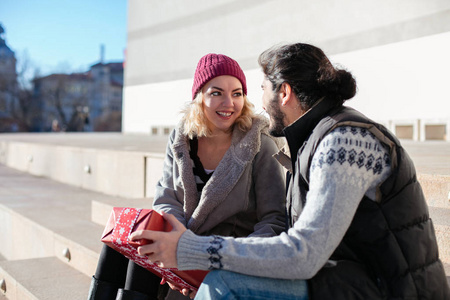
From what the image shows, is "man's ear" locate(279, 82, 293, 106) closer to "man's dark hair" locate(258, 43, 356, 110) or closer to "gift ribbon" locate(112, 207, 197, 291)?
"man's dark hair" locate(258, 43, 356, 110)

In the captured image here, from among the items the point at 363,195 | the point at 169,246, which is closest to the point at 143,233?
the point at 169,246

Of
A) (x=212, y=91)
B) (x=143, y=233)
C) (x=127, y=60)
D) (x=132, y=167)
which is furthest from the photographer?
(x=127, y=60)

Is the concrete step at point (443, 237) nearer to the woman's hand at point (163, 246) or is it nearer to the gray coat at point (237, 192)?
the gray coat at point (237, 192)

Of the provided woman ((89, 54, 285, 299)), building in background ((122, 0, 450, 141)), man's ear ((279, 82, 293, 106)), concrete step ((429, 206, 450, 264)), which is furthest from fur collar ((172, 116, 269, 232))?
building in background ((122, 0, 450, 141))

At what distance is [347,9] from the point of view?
10266mm

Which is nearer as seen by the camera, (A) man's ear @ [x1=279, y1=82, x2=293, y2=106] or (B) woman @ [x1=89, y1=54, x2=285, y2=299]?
(A) man's ear @ [x1=279, y1=82, x2=293, y2=106]

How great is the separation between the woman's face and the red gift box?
799mm

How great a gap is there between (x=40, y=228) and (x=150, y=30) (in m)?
14.6

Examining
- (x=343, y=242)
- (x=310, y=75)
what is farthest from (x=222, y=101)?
(x=343, y=242)

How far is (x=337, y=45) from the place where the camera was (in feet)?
34.6

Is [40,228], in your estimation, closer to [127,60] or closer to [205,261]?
[205,261]

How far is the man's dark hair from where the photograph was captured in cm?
150

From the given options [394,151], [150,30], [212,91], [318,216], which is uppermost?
[150,30]

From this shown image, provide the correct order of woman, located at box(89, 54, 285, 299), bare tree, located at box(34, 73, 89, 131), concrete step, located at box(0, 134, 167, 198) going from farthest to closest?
bare tree, located at box(34, 73, 89, 131) < concrete step, located at box(0, 134, 167, 198) < woman, located at box(89, 54, 285, 299)
